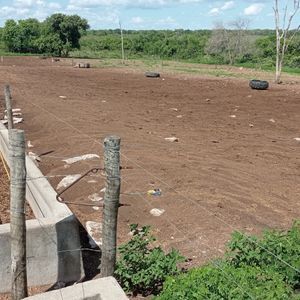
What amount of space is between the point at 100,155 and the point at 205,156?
6.96ft

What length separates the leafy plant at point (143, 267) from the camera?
4259 millimetres

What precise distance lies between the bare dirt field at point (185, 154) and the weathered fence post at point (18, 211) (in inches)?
65.8

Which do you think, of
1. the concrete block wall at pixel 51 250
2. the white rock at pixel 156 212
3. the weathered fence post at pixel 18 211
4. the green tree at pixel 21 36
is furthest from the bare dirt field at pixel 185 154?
the green tree at pixel 21 36

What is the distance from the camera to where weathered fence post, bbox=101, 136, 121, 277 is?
3.79 m

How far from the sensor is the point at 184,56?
193 feet

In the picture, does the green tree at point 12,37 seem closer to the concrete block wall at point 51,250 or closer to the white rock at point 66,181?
the white rock at point 66,181

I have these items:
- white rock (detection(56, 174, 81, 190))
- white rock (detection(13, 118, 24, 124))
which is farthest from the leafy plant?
white rock (detection(13, 118, 24, 124))

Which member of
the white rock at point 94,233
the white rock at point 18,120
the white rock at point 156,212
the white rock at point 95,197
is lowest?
the white rock at point 94,233

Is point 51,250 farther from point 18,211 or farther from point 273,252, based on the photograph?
point 273,252

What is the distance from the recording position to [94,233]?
580 cm

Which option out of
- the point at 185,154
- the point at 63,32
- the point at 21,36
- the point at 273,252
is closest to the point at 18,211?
the point at 273,252

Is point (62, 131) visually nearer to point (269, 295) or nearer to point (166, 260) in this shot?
point (166, 260)

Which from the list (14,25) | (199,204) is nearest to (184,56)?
(14,25)

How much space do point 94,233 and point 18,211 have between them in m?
1.94
